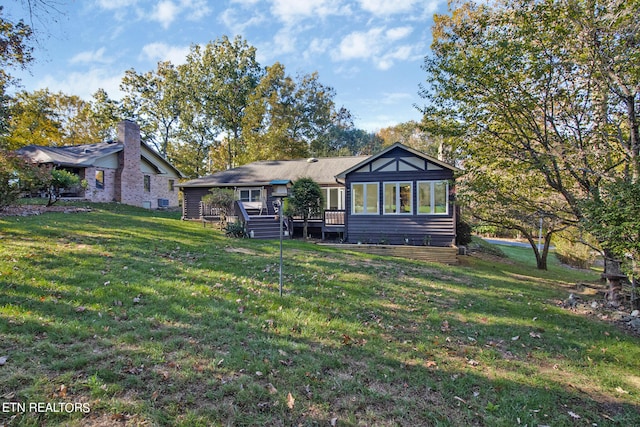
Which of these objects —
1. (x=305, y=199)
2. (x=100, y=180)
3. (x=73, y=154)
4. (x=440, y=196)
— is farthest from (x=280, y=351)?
(x=73, y=154)

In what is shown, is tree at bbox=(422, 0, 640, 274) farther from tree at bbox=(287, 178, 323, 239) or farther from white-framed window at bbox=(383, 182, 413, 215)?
tree at bbox=(287, 178, 323, 239)

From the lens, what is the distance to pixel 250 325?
435 cm

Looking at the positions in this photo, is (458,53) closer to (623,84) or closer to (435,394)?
(623,84)

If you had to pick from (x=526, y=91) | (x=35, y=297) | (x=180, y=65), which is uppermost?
(x=180, y=65)

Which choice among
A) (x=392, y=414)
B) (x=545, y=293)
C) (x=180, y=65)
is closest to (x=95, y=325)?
(x=392, y=414)

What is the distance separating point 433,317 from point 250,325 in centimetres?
312

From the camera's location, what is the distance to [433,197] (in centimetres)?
1389

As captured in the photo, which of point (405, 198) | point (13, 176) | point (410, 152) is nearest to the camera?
point (13, 176)

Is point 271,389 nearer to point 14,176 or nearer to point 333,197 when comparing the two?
point 14,176

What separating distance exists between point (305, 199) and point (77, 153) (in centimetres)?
1882

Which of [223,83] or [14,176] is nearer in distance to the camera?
[14,176]

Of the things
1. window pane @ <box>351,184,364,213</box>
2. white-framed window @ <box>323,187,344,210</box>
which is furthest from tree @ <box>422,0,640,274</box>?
white-framed window @ <box>323,187,344,210</box>

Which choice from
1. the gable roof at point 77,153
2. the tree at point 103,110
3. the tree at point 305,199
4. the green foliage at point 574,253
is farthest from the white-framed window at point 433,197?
the tree at point 103,110

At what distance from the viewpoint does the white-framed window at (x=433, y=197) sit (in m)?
13.7
